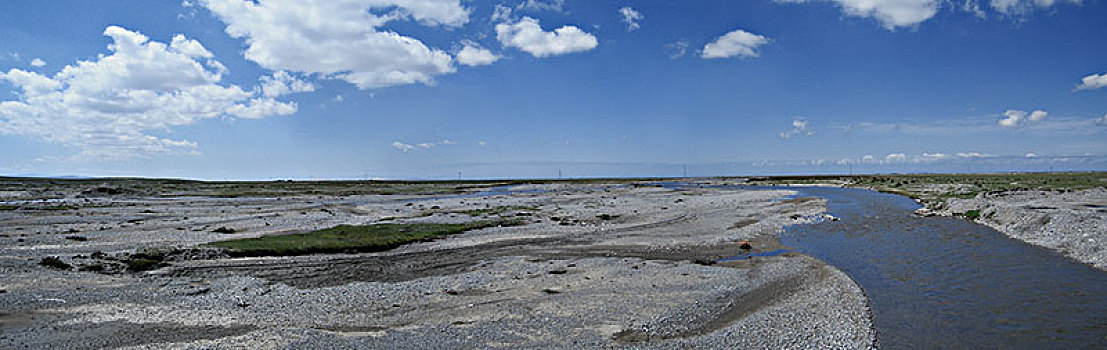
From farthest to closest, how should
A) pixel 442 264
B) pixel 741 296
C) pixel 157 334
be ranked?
pixel 442 264 → pixel 741 296 → pixel 157 334

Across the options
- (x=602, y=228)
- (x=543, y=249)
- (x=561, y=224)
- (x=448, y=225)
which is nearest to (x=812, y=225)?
(x=602, y=228)

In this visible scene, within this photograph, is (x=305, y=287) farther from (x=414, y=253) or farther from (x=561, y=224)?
(x=561, y=224)

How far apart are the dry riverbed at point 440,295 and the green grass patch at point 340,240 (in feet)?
3.46

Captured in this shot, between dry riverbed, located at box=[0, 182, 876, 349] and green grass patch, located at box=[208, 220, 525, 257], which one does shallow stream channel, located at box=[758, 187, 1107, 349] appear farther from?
green grass patch, located at box=[208, 220, 525, 257]

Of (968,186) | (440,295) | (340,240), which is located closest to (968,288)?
(440,295)

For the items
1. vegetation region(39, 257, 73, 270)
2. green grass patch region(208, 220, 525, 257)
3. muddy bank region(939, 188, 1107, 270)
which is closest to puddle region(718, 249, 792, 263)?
muddy bank region(939, 188, 1107, 270)

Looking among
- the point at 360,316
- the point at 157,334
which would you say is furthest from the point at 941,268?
the point at 157,334

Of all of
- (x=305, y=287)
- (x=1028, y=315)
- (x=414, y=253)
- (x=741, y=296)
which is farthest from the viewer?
(x=414, y=253)

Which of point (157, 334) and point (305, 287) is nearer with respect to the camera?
point (157, 334)

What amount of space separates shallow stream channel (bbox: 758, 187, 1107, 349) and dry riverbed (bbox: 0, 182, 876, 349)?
4.37 ft

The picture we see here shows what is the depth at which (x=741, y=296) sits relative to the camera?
1878 centimetres

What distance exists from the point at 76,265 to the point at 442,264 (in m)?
15.6

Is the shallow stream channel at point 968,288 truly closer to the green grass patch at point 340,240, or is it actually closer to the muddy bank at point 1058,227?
the muddy bank at point 1058,227

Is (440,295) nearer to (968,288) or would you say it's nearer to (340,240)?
(340,240)
